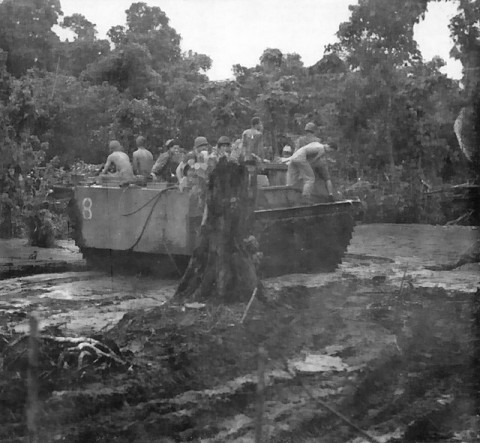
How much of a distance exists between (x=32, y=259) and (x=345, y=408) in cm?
525

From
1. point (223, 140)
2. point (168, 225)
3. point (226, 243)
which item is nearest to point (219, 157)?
point (223, 140)

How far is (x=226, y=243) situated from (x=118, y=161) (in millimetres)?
1374

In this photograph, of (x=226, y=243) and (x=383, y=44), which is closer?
(x=226, y=243)

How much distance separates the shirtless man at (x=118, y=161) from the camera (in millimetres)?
7453

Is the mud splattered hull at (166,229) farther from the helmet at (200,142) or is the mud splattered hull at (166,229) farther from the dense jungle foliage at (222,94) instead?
the helmet at (200,142)

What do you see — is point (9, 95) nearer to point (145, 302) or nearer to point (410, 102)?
point (145, 302)

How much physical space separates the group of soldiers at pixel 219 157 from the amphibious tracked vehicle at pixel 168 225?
16cm

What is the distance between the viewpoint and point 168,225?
28.1 feet

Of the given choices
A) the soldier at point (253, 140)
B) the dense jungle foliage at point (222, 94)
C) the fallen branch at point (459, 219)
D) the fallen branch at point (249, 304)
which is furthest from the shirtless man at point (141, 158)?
the fallen branch at point (459, 219)

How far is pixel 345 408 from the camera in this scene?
4.78 meters

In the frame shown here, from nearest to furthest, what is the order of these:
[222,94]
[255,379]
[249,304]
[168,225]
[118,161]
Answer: [255,379], [249,304], [222,94], [118,161], [168,225]

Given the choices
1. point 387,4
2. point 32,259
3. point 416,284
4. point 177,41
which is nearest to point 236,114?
point 177,41

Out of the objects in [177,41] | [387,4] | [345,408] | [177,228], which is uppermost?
[387,4]

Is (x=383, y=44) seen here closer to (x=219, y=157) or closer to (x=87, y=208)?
(x=219, y=157)
